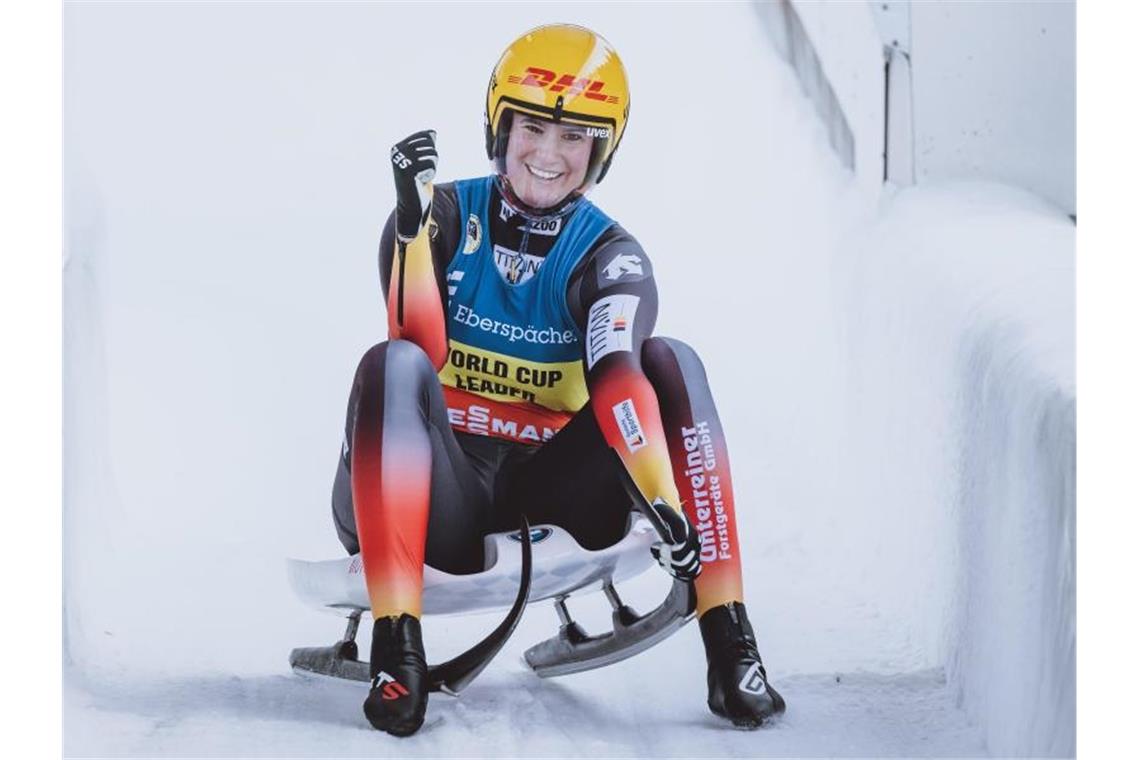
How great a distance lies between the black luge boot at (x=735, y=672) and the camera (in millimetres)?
4109

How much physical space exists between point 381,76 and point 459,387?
0.85 m

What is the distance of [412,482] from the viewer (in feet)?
13.1

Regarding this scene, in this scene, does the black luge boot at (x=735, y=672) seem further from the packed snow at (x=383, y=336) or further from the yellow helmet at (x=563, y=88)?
the yellow helmet at (x=563, y=88)

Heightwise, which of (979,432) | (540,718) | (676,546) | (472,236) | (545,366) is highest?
(472,236)

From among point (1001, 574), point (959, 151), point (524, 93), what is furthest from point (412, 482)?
point (959, 151)

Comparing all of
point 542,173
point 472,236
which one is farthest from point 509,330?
point 542,173

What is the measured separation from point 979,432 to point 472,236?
1.12 meters

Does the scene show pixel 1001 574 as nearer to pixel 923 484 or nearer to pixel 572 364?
pixel 923 484

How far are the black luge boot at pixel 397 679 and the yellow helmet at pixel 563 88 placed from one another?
0.98m

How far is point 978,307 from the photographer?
167 inches

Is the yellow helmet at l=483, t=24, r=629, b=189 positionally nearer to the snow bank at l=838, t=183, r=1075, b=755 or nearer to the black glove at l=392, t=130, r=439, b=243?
the black glove at l=392, t=130, r=439, b=243

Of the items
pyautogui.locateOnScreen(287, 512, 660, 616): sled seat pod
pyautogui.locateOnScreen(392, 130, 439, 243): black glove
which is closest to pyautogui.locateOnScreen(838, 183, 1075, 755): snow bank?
pyautogui.locateOnScreen(287, 512, 660, 616): sled seat pod

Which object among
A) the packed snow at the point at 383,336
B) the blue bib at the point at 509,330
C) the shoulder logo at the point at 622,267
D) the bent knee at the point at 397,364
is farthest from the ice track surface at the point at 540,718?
the shoulder logo at the point at 622,267

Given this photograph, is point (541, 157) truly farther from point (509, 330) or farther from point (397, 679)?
point (397, 679)
